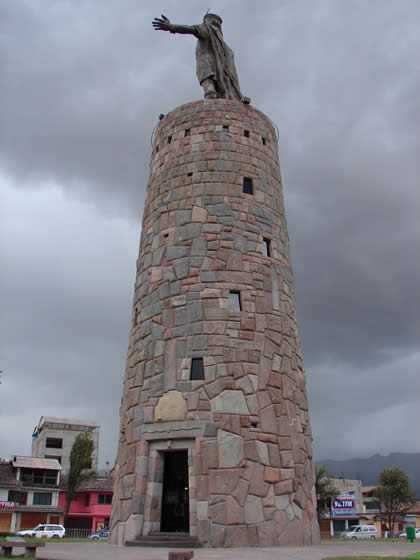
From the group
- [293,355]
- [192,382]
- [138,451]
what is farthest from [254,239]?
[138,451]

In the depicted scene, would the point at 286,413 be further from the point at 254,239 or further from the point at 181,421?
the point at 254,239

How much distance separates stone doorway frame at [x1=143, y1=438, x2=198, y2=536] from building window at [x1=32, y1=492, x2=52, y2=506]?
33943mm

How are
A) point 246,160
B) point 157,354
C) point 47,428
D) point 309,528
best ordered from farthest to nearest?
point 47,428 → point 246,160 → point 157,354 → point 309,528

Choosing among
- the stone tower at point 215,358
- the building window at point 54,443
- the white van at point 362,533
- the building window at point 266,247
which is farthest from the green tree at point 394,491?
the building window at point 266,247

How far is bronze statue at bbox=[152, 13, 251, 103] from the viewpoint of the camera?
60.1 ft

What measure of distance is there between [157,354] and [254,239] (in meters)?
4.40

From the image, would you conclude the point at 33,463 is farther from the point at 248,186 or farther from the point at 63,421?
the point at 248,186

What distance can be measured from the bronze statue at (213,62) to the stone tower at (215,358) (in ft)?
6.29

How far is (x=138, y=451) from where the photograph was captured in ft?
41.4

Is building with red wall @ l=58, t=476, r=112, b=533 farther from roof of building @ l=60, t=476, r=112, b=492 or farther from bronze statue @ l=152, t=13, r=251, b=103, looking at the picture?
bronze statue @ l=152, t=13, r=251, b=103

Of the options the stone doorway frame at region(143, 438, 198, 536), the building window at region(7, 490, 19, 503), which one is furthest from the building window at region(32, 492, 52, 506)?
the stone doorway frame at region(143, 438, 198, 536)

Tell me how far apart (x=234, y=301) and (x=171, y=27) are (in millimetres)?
10479

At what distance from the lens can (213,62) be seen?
733 inches

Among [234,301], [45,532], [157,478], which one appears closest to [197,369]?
[234,301]
